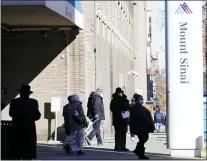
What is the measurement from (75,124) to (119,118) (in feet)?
6.30

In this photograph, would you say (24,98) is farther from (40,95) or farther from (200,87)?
(40,95)

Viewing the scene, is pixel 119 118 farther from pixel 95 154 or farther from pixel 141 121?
pixel 141 121

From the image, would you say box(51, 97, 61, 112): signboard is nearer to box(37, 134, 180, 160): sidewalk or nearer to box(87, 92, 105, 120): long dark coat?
box(87, 92, 105, 120): long dark coat

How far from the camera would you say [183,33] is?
1341 centimetres

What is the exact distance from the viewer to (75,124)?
14.5m

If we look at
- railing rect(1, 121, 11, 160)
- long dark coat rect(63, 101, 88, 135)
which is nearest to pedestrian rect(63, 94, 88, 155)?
long dark coat rect(63, 101, 88, 135)

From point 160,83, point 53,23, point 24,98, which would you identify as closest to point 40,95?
point 53,23

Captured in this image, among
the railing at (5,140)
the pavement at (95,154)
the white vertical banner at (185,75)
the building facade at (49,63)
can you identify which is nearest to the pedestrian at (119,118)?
the pavement at (95,154)

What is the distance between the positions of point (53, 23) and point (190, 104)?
23.2 ft

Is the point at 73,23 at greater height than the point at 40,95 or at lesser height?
greater

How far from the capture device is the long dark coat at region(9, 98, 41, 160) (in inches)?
492

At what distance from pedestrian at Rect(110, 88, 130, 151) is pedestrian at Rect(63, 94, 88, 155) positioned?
167 cm

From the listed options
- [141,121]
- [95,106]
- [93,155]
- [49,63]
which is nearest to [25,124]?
[93,155]

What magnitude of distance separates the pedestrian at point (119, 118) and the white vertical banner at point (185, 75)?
2.71 m
